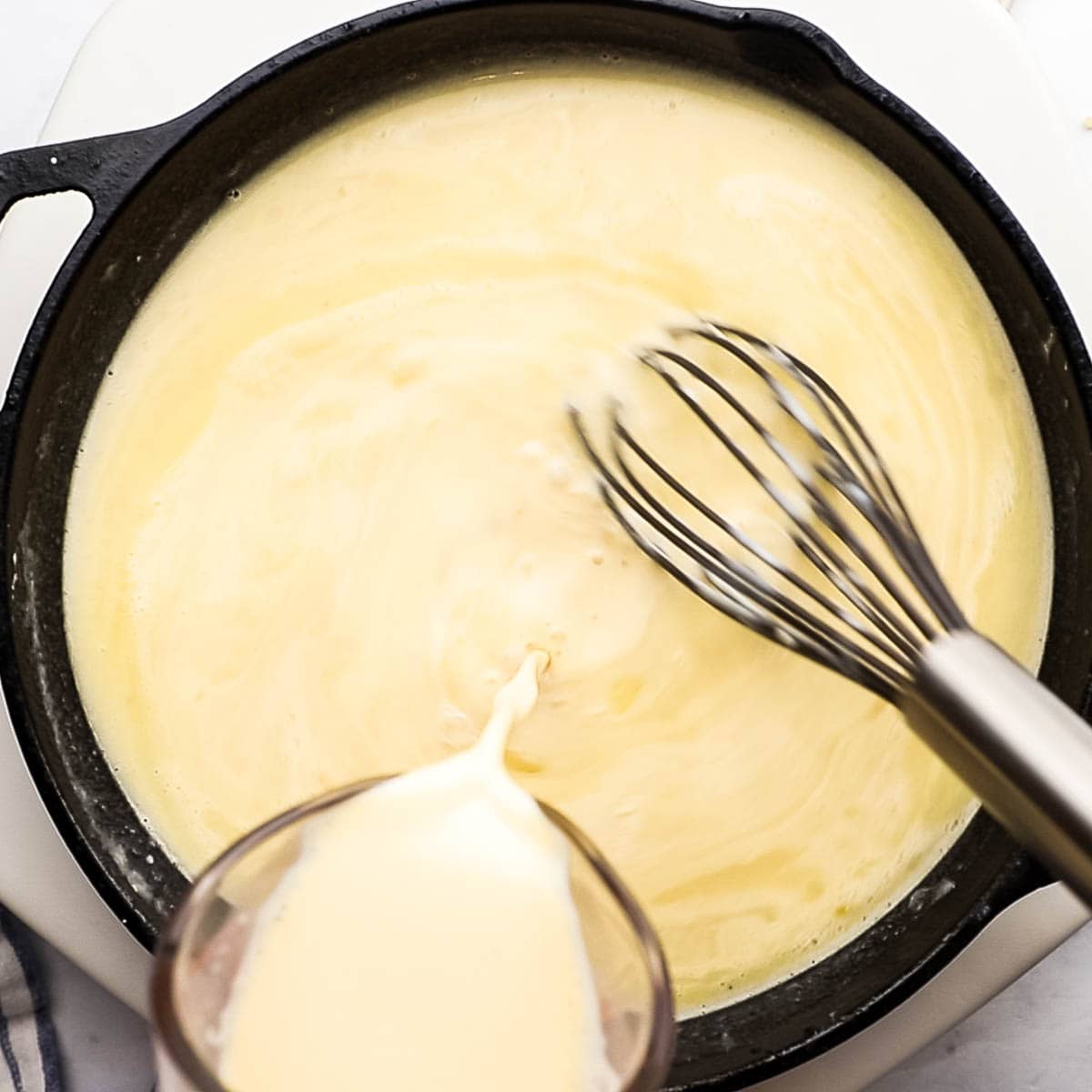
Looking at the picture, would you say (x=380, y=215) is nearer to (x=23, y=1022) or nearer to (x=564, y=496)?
(x=564, y=496)

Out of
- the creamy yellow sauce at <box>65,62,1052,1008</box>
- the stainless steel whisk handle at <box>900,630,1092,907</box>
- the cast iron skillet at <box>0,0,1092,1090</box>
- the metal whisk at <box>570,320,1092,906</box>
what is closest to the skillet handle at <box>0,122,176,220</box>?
the cast iron skillet at <box>0,0,1092,1090</box>

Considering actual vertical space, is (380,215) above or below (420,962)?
above

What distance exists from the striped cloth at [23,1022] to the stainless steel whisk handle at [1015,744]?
2.45 ft

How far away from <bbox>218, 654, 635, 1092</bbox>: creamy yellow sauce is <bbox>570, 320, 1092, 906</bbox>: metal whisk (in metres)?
0.21

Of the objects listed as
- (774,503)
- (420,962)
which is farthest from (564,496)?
(420,962)

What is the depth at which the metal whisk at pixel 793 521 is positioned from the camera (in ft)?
2.60

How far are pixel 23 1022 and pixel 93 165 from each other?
0.67m

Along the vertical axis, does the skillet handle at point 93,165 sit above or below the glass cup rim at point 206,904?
above

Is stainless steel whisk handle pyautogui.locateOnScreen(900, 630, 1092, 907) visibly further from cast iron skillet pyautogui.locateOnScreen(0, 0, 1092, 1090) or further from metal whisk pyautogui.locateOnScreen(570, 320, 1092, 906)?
cast iron skillet pyautogui.locateOnScreen(0, 0, 1092, 1090)

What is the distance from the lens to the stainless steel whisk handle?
0.62 meters

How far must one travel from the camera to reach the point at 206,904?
0.66 m

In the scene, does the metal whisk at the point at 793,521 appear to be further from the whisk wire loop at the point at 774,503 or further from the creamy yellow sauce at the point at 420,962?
the creamy yellow sauce at the point at 420,962

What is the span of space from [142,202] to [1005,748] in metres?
0.62

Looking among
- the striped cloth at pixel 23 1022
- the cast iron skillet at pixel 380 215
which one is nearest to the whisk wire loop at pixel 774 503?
the cast iron skillet at pixel 380 215
